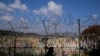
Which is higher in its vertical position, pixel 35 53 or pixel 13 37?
pixel 13 37

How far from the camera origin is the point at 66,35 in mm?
16422

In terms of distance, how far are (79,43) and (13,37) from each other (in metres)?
5.29

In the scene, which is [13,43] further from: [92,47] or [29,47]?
[92,47]

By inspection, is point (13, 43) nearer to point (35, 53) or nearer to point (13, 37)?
point (13, 37)

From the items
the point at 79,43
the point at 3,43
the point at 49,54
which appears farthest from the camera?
the point at 3,43

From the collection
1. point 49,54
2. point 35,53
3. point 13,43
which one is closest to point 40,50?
point 35,53

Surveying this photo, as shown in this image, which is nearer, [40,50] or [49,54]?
[49,54]

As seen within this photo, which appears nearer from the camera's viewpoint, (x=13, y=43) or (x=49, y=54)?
(x=49, y=54)

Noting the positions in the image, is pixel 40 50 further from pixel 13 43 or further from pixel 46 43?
pixel 13 43

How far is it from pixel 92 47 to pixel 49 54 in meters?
6.10

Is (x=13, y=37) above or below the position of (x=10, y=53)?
above

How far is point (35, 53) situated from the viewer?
16875 mm

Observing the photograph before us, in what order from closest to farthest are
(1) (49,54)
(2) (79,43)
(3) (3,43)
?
(1) (49,54)
(2) (79,43)
(3) (3,43)

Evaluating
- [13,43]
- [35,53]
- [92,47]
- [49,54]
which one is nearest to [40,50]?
[35,53]
